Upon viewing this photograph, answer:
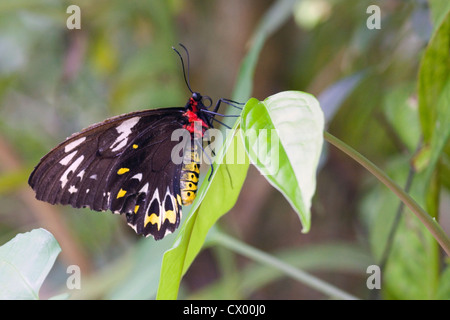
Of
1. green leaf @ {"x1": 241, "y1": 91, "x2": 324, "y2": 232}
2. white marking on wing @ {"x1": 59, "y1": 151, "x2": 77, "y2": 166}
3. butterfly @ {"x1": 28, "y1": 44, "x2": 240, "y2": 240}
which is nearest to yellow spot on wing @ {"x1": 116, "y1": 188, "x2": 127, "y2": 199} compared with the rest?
butterfly @ {"x1": 28, "y1": 44, "x2": 240, "y2": 240}

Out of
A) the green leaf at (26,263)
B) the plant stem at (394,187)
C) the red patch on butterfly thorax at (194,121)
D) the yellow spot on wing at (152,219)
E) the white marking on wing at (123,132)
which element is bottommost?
the green leaf at (26,263)

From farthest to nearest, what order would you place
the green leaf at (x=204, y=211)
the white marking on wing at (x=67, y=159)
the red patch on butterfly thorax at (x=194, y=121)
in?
the red patch on butterfly thorax at (x=194, y=121), the white marking on wing at (x=67, y=159), the green leaf at (x=204, y=211)

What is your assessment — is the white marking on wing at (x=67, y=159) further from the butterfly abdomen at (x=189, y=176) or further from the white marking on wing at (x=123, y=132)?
the butterfly abdomen at (x=189, y=176)

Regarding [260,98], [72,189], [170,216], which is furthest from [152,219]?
[260,98]

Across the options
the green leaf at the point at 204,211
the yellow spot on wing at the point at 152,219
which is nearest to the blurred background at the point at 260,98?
the yellow spot on wing at the point at 152,219
